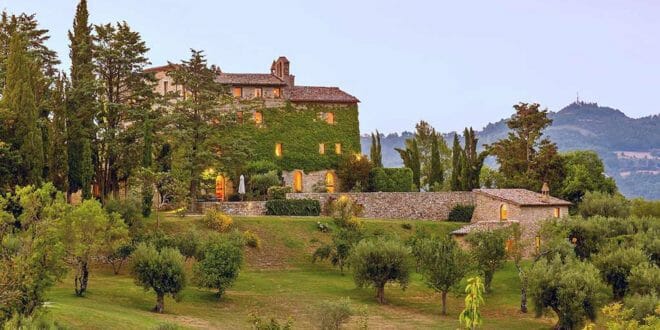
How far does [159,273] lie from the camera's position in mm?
43969

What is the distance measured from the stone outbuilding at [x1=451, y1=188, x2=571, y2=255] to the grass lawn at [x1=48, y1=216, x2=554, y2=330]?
18.3ft

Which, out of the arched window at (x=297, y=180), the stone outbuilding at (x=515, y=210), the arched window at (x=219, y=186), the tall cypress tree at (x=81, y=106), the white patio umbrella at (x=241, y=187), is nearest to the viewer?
the tall cypress tree at (x=81, y=106)

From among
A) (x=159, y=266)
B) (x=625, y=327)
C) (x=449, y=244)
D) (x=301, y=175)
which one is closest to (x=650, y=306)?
(x=625, y=327)

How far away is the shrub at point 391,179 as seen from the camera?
8000 centimetres

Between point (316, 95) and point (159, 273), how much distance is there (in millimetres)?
43612

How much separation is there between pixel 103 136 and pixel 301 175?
26288 millimetres

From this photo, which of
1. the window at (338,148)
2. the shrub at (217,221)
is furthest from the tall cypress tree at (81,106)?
the window at (338,148)

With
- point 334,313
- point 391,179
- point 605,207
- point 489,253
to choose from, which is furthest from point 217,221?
point 605,207

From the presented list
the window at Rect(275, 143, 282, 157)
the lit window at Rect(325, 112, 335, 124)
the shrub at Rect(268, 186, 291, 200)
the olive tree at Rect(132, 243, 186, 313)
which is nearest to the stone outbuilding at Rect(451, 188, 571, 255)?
the shrub at Rect(268, 186, 291, 200)

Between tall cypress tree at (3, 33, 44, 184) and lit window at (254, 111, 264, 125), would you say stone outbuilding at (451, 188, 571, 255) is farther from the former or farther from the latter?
tall cypress tree at (3, 33, 44, 184)

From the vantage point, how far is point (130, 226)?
54.9 metres

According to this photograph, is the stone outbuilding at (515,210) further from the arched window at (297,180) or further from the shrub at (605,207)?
the arched window at (297,180)

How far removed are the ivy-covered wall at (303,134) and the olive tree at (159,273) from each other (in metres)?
36.0

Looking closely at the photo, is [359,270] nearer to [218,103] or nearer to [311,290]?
[311,290]
